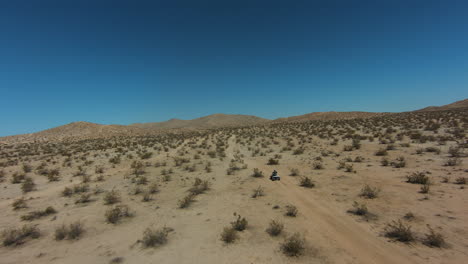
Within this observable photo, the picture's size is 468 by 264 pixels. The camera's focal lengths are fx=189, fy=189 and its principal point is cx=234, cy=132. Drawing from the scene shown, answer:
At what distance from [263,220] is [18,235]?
23.3 ft

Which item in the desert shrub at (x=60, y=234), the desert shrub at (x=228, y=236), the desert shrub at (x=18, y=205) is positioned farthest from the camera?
the desert shrub at (x=18, y=205)

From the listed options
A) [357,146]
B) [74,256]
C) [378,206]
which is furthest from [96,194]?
[357,146]

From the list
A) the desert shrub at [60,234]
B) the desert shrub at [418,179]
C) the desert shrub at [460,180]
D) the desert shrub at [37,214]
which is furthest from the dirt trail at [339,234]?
the desert shrub at [37,214]

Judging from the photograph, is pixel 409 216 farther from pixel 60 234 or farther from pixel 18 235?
pixel 18 235

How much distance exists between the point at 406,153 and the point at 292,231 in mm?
11962

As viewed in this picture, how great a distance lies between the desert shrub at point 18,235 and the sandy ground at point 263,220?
17 cm

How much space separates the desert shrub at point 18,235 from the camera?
5.12 metres

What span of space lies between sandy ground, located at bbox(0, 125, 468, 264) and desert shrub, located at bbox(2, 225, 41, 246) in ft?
0.55

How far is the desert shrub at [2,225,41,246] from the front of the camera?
512cm

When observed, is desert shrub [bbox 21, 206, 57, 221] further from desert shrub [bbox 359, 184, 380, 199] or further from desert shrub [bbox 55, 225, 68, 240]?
desert shrub [bbox 359, 184, 380, 199]

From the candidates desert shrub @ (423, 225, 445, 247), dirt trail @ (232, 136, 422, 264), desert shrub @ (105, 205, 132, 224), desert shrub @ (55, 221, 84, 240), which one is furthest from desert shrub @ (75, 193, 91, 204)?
desert shrub @ (423, 225, 445, 247)

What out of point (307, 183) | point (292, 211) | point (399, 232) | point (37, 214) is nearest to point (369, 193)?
point (307, 183)

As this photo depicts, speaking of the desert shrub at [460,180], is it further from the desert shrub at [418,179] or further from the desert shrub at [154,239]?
the desert shrub at [154,239]

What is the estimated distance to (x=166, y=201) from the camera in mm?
7777
